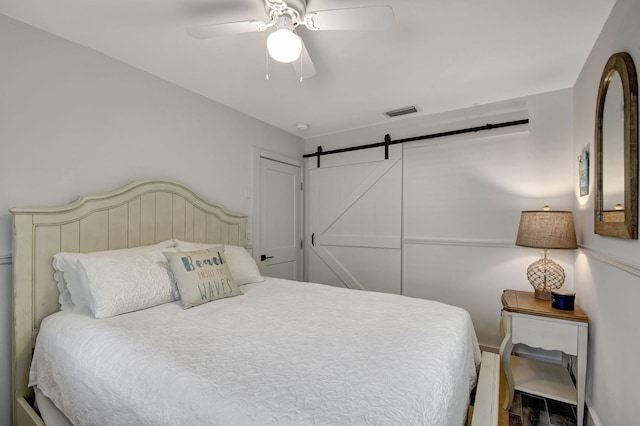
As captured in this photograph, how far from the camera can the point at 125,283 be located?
1.65 metres

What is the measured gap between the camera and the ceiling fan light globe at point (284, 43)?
1.42 m

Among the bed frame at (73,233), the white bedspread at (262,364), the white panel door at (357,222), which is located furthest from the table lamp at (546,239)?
the bed frame at (73,233)

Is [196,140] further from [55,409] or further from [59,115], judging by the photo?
[55,409]

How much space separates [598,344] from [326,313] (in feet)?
5.40

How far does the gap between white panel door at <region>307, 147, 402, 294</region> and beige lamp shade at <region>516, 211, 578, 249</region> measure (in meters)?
1.30

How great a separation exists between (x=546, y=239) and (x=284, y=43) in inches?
86.0

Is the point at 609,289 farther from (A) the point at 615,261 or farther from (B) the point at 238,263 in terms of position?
(B) the point at 238,263

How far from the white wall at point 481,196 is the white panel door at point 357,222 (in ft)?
0.48

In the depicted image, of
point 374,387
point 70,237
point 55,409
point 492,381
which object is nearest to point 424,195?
point 492,381

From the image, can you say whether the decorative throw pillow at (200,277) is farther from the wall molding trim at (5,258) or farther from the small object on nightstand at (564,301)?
the small object on nightstand at (564,301)

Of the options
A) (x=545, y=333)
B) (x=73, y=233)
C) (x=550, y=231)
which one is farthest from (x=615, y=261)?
(x=73, y=233)

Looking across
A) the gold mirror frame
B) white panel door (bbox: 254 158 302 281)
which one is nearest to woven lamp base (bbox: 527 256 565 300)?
the gold mirror frame

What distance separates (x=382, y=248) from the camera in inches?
135

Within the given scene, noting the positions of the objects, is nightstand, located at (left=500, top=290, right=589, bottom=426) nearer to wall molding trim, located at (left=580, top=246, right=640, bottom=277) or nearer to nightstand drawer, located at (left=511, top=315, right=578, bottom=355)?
nightstand drawer, located at (left=511, top=315, right=578, bottom=355)
